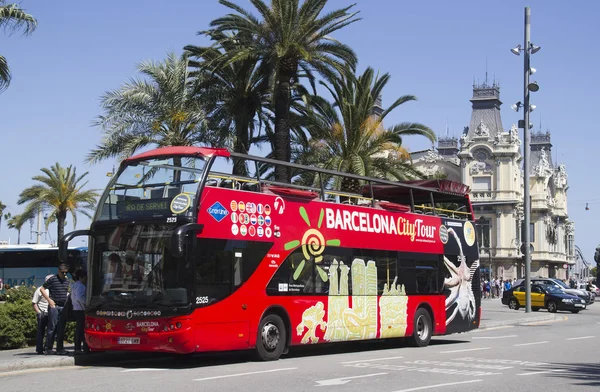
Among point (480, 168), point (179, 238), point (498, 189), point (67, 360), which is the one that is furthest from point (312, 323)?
point (480, 168)

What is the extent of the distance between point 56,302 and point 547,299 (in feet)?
104

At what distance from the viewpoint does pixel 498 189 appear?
9188 cm

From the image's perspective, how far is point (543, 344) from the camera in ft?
67.2

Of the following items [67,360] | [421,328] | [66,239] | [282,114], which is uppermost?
[282,114]

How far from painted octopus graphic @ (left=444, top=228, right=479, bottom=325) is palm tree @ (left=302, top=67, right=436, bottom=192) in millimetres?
8586

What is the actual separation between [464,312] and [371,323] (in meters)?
4.46

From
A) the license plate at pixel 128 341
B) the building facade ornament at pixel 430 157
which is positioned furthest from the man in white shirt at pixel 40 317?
the building facade ornament at pixel 430 157

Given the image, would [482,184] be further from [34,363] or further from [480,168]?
[34,363]

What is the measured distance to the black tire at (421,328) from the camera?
66.2ft

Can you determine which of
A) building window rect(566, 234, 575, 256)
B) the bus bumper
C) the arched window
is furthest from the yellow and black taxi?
building window rect(566, 234, 575, 256)

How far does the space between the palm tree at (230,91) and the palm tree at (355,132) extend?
8.63 ft

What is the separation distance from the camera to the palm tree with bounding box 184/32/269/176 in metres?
28.0

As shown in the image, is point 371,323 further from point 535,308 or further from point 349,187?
point 535,308

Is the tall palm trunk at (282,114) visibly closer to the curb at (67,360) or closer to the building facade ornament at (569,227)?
the curb at (67,360)
